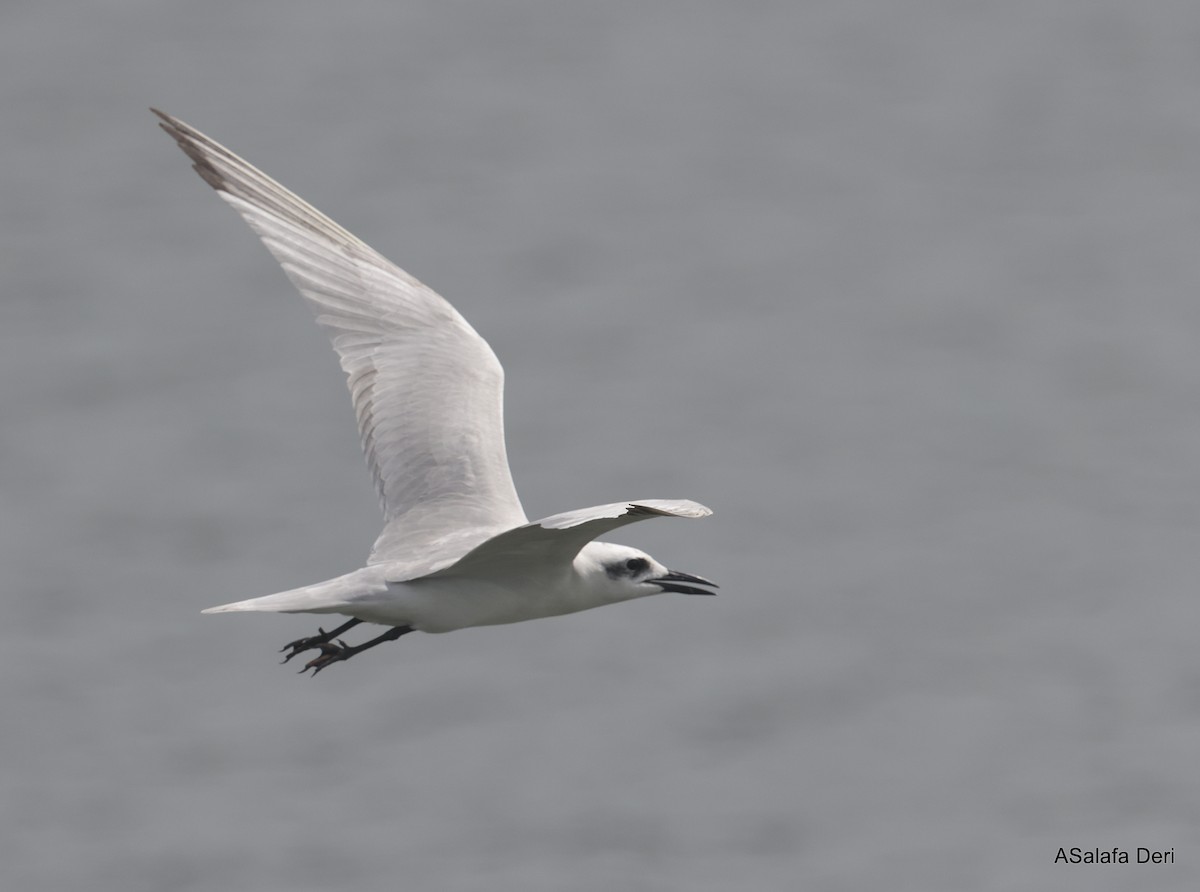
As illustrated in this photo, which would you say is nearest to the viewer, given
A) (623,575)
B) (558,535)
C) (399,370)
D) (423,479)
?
(558,535)

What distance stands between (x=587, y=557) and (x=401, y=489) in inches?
66.1

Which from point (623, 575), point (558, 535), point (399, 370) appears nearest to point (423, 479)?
point (399, 370)

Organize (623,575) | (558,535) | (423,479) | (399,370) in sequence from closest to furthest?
(558,535) < (623,575) < (423,479) < (399,370)

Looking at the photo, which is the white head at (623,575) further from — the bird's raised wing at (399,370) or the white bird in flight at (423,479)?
the bird's raised wing at (399,370)

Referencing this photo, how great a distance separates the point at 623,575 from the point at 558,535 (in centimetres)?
132

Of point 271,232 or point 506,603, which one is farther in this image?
point 271,232

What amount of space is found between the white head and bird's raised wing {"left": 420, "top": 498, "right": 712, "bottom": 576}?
1.12 feet

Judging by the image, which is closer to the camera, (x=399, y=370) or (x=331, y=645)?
(x=331, y=645)

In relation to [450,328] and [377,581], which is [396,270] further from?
[377,581]

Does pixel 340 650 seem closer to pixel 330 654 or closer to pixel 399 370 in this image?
pixel 330 654

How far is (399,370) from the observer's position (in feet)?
46.1

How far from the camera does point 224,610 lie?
10.9m

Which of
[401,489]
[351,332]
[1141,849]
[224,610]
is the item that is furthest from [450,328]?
[1141,849]

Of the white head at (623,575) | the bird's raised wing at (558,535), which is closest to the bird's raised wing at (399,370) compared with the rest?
the white head at (623,575)
